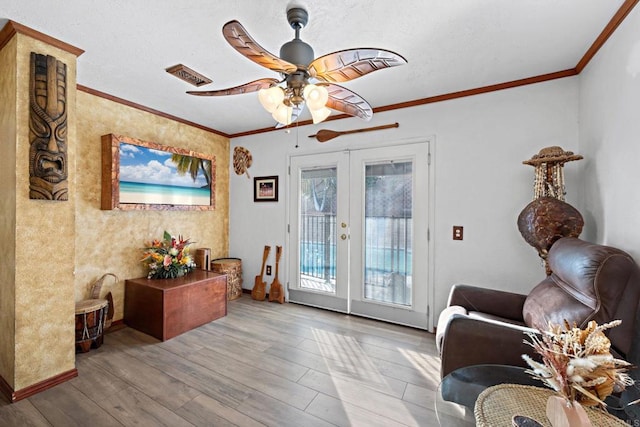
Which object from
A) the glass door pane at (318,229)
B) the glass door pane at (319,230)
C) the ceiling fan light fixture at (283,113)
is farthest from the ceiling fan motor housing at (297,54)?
the glass door pane at (318,229)

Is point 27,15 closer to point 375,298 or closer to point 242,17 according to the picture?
point 242,17

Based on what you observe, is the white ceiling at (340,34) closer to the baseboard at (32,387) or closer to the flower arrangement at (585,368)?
the flower arrangement at (585,368)

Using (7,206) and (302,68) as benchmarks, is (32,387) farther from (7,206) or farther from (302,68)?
(302,68)

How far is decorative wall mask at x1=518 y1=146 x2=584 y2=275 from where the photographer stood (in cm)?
199

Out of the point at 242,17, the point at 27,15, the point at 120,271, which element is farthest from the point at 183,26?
the point at 120,271

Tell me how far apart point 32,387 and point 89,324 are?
0.59 meters

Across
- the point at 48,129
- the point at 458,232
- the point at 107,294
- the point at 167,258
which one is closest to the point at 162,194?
the point at 167,258

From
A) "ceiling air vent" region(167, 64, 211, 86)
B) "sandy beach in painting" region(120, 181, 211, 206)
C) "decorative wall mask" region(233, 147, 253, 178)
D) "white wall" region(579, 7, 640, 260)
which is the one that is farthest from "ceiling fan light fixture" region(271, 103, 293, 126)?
"decorative wall mask" region(233, 147, 253, 178)

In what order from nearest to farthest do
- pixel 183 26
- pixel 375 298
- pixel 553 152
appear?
1. pixel 183 26
2. pixel 553 152
3. pixel 375 298

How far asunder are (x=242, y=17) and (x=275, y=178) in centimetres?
235

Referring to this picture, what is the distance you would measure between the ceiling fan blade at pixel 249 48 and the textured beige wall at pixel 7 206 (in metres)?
1.69

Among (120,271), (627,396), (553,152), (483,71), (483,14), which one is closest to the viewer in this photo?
(627,396)

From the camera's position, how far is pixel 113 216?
117 inches

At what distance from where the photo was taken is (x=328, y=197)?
3551 millimetres
